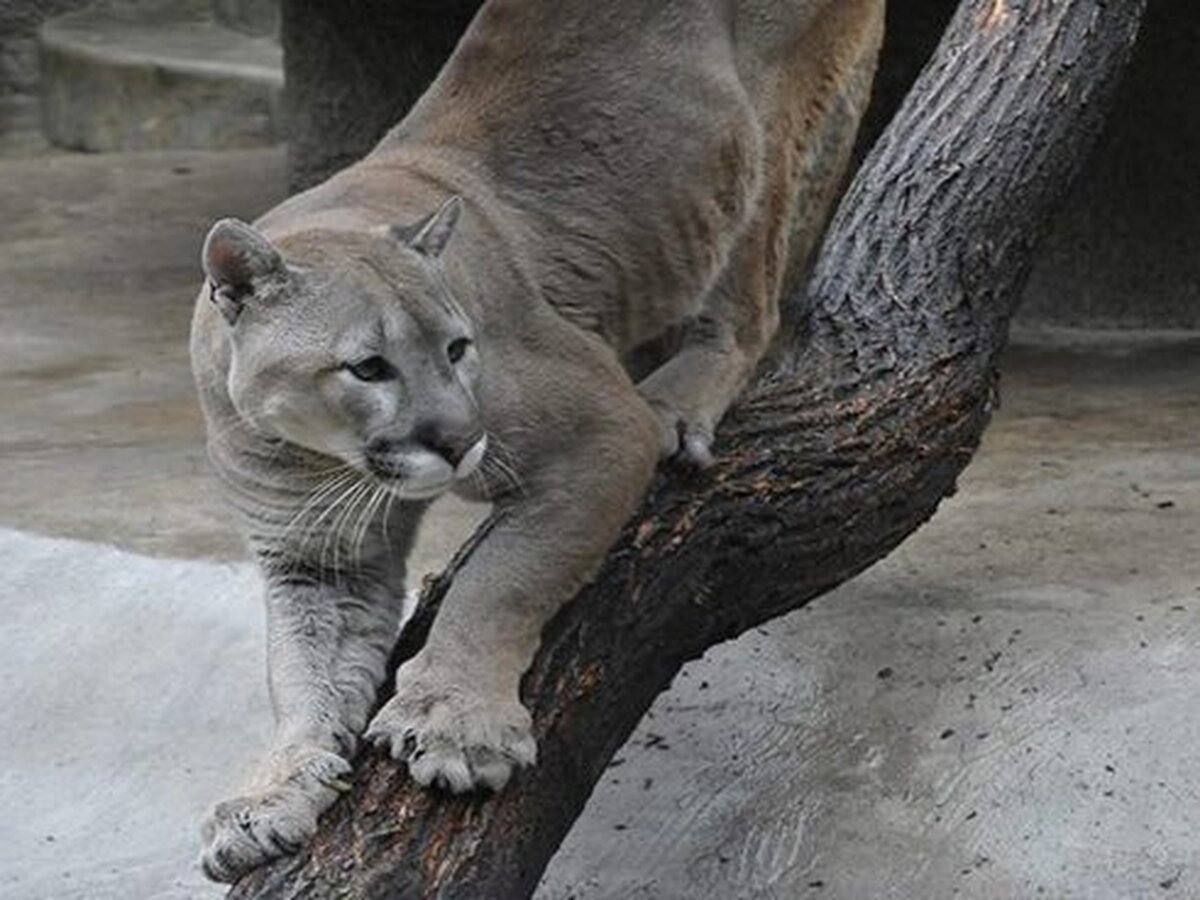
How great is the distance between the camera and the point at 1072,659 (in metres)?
4.67

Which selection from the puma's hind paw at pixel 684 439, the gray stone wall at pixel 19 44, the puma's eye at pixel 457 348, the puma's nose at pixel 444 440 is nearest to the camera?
the puma's nose at pixel 444 440

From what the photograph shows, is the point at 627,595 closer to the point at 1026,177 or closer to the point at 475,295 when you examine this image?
the point at 475,295

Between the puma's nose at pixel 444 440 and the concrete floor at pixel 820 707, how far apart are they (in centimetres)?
119

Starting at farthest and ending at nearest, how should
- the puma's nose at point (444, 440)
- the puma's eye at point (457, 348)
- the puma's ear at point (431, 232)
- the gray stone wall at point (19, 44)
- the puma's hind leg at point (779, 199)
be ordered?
1. the gray stone wall at point (19, 44)
2. the puma's hind leg at point (779, 199)
3. the puma's ear at point (431, 232)
4. the puma's eye at point (457, 348)
5. the puma's nose at point (444, 440)

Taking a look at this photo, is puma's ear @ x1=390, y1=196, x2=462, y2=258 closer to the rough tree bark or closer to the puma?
the puma

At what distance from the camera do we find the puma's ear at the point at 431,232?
3697 millimetres

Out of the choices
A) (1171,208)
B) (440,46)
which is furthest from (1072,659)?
(440,46)

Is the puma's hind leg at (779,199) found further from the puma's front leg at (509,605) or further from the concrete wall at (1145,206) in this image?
the concrete wall at (1145,206)

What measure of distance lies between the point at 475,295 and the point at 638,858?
1.09 m

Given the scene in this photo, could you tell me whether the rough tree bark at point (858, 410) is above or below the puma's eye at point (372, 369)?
below

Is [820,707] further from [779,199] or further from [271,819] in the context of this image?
[271,819]

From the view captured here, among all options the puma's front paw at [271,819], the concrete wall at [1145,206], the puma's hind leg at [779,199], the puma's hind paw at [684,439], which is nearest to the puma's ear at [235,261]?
the puma's front paw at [271,819]

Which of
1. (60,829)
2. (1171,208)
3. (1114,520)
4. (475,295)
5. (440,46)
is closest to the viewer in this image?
(475,295)

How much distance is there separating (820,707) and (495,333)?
1147 mm
